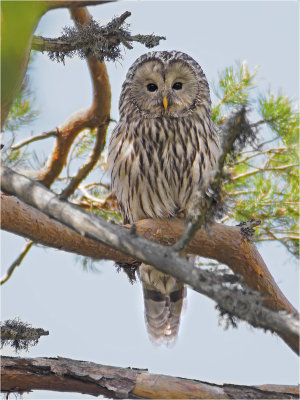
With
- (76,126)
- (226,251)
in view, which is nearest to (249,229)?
(226,251)

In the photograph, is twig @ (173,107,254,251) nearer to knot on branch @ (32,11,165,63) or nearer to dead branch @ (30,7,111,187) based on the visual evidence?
knot on branch @ (32,11,165,63)

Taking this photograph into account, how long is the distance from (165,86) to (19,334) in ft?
5.20

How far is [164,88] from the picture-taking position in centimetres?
313

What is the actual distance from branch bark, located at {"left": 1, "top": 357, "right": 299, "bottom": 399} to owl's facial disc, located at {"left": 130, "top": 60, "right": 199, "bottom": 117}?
148cm

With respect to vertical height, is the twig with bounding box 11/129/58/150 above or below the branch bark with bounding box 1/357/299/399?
above

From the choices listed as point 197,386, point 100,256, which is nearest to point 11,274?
point 100,256

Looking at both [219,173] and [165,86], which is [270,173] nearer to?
[165,86]

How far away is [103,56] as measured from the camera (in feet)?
7.12

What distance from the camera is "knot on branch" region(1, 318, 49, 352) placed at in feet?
7.08

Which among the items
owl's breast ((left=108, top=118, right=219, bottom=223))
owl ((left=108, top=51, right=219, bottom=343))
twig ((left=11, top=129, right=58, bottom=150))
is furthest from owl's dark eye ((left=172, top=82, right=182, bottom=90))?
twig ((left=11, top=129, right=58, bottom=150))

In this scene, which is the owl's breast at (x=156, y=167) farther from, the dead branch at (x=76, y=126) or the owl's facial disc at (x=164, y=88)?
the dead branch at (x=76, y=126)

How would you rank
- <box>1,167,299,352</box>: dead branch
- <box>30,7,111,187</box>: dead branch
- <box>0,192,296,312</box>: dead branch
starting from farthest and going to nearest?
<box>30,7,111,187</box>: dead branch < <box>0,192,296,312</box>: dead branch < <box>1,167,299,352</box>: dead branch

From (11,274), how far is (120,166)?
0.82 m

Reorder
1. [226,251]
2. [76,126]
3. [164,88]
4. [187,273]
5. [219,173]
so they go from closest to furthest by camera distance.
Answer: [187,273] → [219,173] → [226,251] → [164,88] → [76,126]
